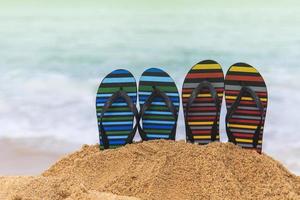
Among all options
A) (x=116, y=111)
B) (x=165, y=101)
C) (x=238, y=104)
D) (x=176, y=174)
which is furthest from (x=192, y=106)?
(x=176, y=174)

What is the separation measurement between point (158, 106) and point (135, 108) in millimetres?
186

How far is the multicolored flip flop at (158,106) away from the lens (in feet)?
17.0

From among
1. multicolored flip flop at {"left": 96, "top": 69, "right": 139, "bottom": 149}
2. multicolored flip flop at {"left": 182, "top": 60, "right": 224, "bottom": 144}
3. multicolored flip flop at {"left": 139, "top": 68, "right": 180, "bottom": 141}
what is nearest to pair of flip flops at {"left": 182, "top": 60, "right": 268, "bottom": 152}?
multicolored flip flop at {"left": 182, "top": 60, "right": 224, "bottom": 144}

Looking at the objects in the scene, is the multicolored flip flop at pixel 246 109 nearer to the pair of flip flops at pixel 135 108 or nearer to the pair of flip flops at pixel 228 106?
the pair of flip flops at pixel 228 106

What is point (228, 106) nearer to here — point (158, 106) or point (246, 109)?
point (246, 109)

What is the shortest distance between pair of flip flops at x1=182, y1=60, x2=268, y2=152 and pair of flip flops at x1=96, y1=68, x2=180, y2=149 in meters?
0.14

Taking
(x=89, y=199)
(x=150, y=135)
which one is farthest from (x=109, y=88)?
(x=89, y=199)

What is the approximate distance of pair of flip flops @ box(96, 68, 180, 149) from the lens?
5191 millimetres

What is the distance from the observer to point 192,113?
5.18m

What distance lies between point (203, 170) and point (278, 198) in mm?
567

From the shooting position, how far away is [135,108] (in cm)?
520

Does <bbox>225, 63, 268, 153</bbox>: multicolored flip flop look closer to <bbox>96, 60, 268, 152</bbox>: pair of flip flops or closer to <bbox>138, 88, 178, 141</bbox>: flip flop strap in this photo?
<bbox>96, 60, 268, 152</bbox>: pair of flip flops

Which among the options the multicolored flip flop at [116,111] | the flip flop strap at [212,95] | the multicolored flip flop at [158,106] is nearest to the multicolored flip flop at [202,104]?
the flip flop strap at [212,95]

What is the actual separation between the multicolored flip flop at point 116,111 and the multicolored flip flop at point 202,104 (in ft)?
1.40
